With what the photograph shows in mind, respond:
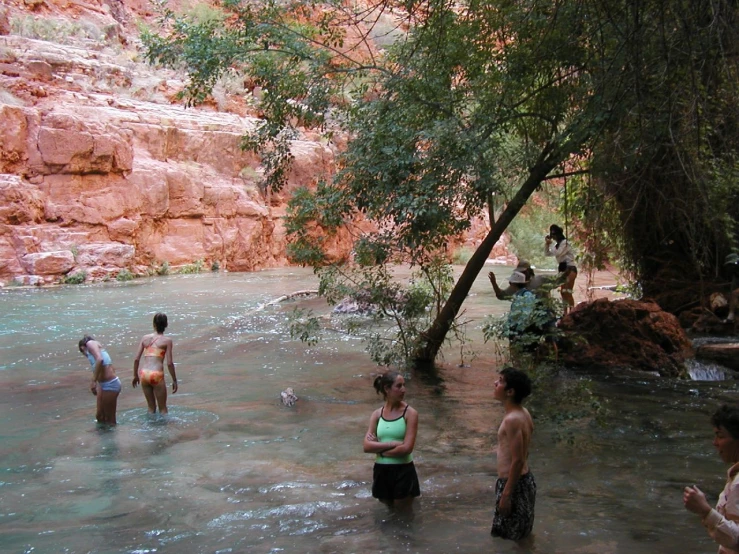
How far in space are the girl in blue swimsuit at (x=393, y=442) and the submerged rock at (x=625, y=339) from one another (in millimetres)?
6374

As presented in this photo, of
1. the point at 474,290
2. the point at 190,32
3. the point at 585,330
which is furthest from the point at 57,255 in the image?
the point at 585,330

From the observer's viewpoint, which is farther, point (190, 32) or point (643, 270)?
point (643, 270)

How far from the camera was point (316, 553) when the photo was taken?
4.95m

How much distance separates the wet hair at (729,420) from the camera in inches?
126

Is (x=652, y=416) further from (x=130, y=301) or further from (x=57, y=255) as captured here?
(x=57, y=255)

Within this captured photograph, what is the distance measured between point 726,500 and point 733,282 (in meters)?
11.5

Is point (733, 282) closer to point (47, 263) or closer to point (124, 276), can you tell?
point (47, 263)

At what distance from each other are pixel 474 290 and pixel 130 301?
403 inches

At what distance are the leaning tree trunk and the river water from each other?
0.58 m

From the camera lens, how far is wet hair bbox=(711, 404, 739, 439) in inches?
126

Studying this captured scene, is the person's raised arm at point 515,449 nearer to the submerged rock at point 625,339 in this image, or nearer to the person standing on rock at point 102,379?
the person standing on rock at point 102,379

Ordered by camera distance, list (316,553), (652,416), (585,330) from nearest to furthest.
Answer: (316,553) → (652,416) → (585,330)

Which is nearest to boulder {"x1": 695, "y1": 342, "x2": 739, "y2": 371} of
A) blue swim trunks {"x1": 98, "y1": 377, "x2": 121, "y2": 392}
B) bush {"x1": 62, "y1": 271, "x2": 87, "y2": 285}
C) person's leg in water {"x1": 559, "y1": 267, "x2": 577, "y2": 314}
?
person's leg in water {"x1": 559, "y1": 267, "x2": 577, "y2": 314}

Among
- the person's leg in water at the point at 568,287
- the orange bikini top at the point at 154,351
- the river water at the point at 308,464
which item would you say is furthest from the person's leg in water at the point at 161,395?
the person's leg in water at the point at 568,287
